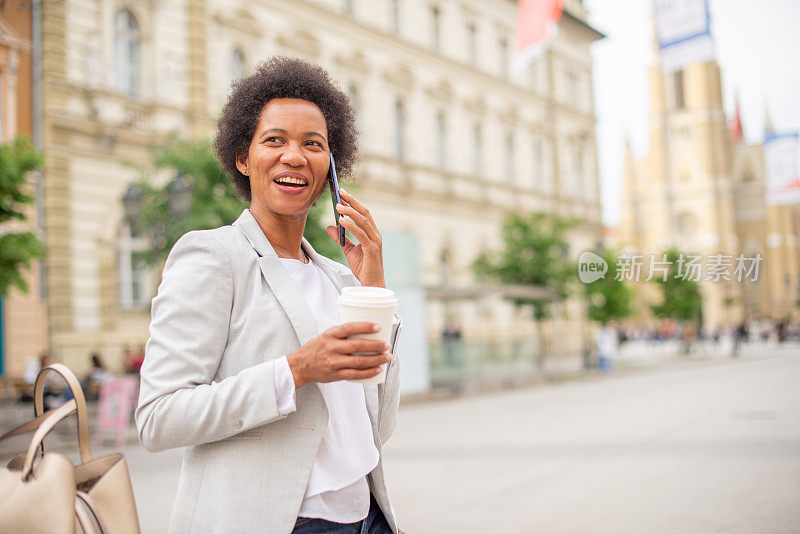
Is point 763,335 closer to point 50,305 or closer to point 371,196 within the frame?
point 371,196

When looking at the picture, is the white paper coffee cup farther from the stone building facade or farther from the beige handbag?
the stone building facade

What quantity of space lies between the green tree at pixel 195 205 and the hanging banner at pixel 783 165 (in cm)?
879

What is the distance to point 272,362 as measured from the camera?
5.62ft

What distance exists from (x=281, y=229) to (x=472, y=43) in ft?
110

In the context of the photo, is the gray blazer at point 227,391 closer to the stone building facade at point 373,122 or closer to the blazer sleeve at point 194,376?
the blazer sleeve at point 194,376

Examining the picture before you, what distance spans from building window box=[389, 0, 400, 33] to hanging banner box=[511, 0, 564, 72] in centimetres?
1481

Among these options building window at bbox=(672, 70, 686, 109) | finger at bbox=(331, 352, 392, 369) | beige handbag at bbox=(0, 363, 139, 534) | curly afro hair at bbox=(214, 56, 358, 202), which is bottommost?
beige handbag at bbox=(0, 363, 139, 534)

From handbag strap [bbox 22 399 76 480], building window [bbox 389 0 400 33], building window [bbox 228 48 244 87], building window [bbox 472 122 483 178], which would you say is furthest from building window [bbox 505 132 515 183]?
handbag strap [bbox 22 399 76 480]

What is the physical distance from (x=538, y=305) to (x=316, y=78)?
24290mm

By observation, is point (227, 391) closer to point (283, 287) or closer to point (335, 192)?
point (283, 287)

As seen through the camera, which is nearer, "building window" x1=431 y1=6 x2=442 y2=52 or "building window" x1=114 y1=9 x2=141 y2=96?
"building window" x1=114 y1=9 x2=141 y2=96

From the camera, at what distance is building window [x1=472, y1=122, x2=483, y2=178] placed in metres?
34.0

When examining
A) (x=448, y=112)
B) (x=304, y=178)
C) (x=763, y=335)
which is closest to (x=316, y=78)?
(x=304, y=178)

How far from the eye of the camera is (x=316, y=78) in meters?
2.27
